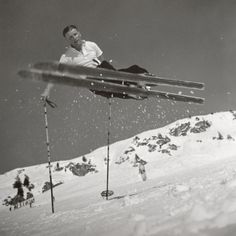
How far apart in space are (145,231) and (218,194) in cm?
98

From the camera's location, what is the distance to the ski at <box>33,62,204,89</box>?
477 centimetres

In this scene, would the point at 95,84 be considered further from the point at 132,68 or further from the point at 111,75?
the point at 132,68

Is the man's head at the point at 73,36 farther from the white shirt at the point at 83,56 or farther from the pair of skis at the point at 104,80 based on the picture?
the pair of skis at the point at 104,80

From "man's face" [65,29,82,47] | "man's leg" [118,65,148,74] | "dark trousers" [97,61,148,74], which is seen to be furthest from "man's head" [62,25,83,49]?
"man's leg" [118,65,148,74]

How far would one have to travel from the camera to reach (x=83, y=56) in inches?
231

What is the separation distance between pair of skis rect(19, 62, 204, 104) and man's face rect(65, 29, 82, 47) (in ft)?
2.38

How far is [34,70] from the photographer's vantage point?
4.55 metres

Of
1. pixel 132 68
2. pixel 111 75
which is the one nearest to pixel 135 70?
pixel 132 68

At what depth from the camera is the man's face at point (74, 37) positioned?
568 cm

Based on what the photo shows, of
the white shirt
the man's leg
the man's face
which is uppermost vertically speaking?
the man's face

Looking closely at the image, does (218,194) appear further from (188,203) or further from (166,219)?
(166,219)

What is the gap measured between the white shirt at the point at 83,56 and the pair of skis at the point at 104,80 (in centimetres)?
46

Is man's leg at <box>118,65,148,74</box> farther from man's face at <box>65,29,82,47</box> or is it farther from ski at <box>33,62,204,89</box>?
man's face at <box>65,29,82,47</box>

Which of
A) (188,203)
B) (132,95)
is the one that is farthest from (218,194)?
(132,95)
